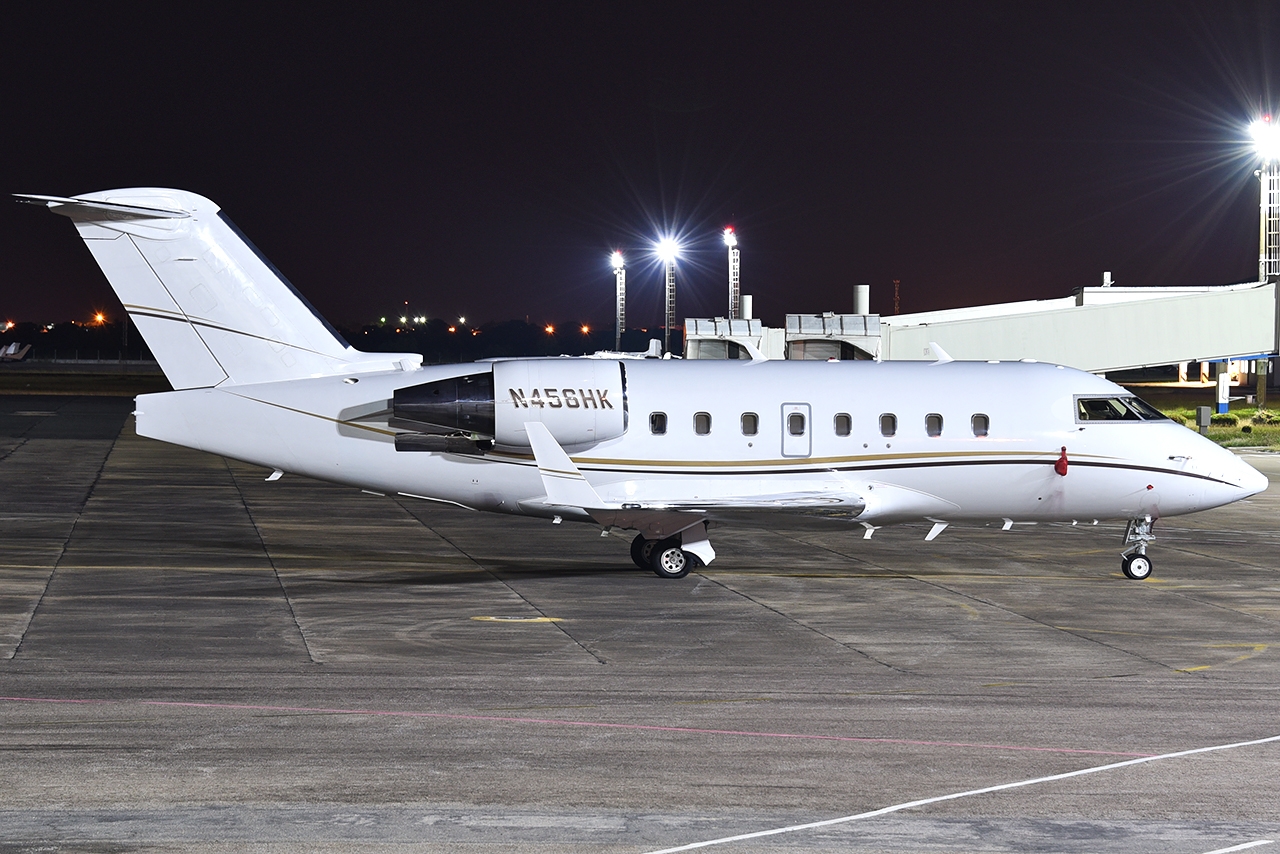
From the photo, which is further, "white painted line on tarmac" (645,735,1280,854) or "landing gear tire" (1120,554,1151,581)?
"landing gear tire" (1120,554,1151,581)

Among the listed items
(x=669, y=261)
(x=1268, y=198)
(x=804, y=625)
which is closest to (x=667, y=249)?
(x=669, y=261)

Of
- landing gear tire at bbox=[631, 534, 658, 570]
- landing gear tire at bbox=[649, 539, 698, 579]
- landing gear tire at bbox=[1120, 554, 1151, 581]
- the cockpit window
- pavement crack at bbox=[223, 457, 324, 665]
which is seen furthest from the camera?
the cockpit window

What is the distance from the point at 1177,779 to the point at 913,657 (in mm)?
4701

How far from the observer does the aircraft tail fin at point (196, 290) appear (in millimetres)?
19828

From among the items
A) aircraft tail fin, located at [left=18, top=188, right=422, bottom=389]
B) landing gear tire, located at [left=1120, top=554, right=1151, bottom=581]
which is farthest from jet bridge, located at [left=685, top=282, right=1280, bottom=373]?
aircraft tail fin, located at [left=18, top=188, right=422, bottom=389]

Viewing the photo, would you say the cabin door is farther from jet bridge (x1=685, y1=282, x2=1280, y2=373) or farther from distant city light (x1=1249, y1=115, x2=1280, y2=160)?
distant city light (x1=1249, y1=115, x2=1280, y2=160)

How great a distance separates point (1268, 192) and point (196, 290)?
44.0m

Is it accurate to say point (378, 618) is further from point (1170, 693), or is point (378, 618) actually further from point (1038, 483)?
point (1038, 483)

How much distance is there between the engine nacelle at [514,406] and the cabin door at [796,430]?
2554 millimetres

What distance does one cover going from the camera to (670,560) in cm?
2055

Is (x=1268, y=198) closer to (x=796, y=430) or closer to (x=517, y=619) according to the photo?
(x=796, y=430)

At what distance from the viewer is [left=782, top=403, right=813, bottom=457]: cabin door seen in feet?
68.6

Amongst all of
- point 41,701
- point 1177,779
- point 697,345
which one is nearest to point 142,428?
point 41,701

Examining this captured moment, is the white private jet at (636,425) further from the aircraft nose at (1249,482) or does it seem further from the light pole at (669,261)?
the light pole at (669,261)
